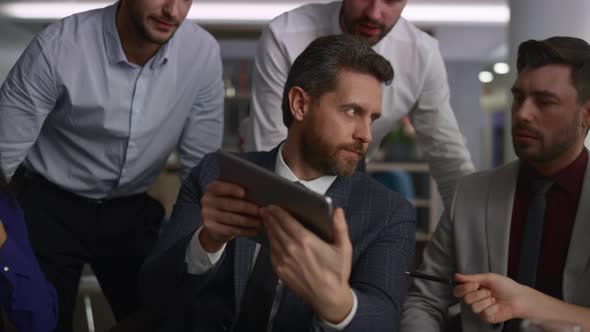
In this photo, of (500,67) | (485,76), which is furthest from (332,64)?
(485,76)

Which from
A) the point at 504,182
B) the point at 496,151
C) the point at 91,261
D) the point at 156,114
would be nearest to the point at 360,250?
the point at 504,182

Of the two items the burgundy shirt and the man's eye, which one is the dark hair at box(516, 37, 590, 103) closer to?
the burgundy shirt

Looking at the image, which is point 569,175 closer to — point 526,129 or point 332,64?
Result: point 526,129

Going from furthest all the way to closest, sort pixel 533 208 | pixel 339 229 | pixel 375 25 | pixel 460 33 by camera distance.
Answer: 1. pixel 460 33
2. pixel 375 25
3. pixel 533 208
4. pixel 339 229

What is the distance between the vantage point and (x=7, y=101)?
197 cm

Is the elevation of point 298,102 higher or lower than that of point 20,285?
higher

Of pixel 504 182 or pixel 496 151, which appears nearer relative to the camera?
pixel 504 182

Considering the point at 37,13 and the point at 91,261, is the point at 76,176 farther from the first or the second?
the point at 37,13

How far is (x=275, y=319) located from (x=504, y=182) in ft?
2.28

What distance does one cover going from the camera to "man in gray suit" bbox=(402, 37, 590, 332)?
1609mm

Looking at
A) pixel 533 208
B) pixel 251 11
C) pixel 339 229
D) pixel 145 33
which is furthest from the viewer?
pixel 251 11

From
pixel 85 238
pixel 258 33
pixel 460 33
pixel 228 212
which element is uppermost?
pixel 228 212

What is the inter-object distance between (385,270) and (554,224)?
485 mm

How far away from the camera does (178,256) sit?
1.50 metres
